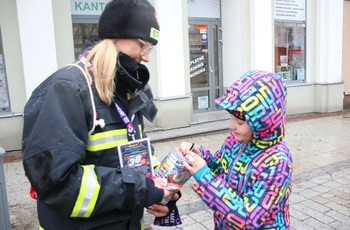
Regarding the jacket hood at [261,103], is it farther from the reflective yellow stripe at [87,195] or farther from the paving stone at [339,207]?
the paving stone at [339,207]

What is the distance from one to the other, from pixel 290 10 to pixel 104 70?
910cm

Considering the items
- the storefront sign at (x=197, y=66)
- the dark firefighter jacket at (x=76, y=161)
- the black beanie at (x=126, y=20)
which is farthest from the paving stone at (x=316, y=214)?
the storefront sign at (x=197, y=66)

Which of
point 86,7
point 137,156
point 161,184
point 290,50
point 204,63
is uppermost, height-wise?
point 86,7

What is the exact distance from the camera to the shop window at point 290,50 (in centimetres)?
963

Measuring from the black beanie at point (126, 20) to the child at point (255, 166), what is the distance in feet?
1.73

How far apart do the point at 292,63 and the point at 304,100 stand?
1121mm

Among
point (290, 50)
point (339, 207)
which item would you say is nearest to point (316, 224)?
point (339, 207)

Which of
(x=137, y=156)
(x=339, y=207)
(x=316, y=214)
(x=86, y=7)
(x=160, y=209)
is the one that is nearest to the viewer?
(x=137, y=156)

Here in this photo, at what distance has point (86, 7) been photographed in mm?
7145

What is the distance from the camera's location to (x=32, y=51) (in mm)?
6012

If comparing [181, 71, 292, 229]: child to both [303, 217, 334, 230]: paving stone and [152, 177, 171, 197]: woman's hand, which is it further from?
[303, 217, 334, 230]: paving stone

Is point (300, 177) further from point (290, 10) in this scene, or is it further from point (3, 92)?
point (290, 10)

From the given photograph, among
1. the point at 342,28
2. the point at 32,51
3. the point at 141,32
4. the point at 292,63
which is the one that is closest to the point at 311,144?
the point at 292,63

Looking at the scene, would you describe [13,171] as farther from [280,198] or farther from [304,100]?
[304,100]
